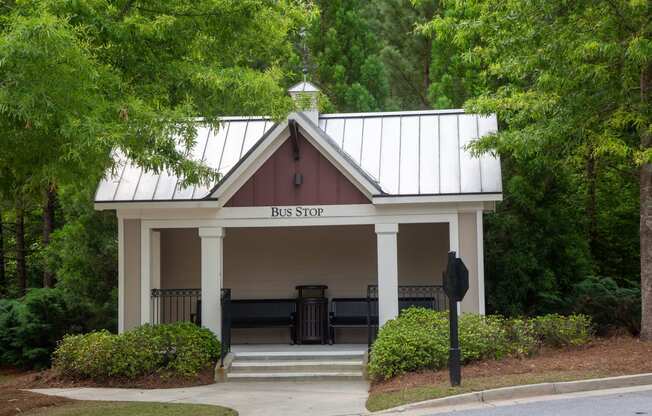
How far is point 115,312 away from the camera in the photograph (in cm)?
2058

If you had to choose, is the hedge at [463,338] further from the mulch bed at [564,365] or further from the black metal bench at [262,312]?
the black metal bench at [262,312]

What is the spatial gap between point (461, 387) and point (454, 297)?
3.83 ft

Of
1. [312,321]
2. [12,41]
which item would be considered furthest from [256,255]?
[12,41]

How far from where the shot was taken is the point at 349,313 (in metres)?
18.2

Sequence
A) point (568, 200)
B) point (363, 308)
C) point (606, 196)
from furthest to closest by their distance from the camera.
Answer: point (606, 196) < point (568, 200) < point (363, 308)

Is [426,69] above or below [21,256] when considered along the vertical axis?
above

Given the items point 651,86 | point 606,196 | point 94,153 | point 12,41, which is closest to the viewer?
point 12,41

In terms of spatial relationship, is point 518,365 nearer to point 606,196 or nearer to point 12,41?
point 12,41

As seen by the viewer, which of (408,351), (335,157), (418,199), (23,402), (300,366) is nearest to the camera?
(23,402)

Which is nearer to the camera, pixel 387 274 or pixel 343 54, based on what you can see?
pixel 387 274

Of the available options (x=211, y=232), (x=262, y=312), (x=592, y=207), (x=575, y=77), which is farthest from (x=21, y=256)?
(x=575, y=77)

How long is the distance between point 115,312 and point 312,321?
4.95 m

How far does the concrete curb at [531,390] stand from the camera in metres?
11.5

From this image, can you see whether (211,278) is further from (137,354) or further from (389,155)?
(389,155)
